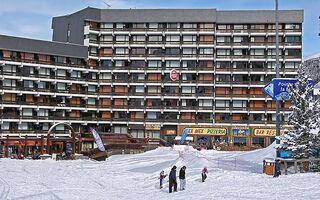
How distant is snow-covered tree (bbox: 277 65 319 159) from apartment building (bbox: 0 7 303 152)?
45222 millimetres

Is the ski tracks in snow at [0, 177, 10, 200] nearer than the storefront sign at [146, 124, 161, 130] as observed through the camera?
Yes

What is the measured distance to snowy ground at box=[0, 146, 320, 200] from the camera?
21.4 m

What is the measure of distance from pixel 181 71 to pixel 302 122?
4808 cm

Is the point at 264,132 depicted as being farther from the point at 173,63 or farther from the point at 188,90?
the point at 173,63

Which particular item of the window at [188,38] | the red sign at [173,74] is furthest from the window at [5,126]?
the window at [188,38]

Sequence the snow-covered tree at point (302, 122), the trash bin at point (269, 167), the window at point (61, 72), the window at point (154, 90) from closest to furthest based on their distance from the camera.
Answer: the snow-covered tree at point (302, 122), the trash bin at point (269, 167), the window at point (61, 72), the window at point (154, 90)

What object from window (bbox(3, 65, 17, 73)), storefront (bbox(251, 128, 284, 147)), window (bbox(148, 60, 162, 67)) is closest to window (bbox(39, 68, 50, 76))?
window (bbox(3, 65, 17, 73))

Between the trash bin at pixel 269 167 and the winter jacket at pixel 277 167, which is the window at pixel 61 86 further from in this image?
the winter jacket at pixel 277 167

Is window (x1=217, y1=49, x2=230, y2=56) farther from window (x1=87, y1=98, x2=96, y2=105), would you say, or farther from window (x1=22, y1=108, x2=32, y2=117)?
window (x1=22, y1=108, x2=32, y2=117)

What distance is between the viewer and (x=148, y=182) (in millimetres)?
29953

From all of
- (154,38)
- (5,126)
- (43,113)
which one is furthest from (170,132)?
(5,126)

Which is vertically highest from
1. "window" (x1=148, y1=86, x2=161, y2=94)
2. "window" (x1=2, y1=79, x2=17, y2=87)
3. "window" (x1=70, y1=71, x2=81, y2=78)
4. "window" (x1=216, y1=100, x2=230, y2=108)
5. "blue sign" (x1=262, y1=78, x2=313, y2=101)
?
"window" (x1=70, y1=71, x2=81, y2=78)

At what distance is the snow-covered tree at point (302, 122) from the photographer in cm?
2734

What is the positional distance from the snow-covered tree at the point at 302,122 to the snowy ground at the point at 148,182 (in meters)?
2.69
